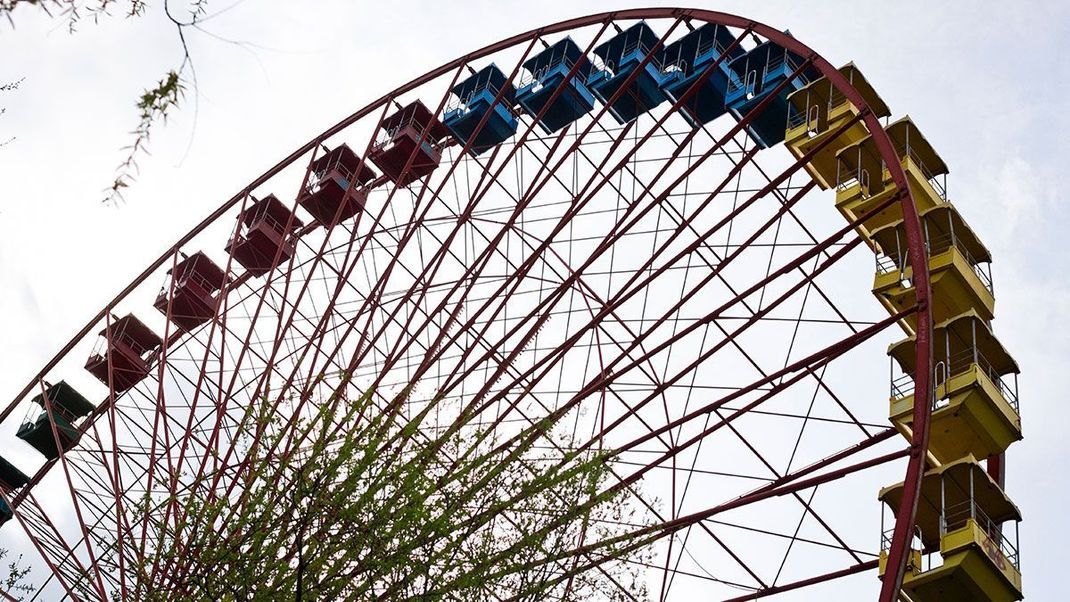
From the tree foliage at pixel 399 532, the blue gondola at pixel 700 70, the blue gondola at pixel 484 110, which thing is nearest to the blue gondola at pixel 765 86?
the blue gondola at pixel 700 70

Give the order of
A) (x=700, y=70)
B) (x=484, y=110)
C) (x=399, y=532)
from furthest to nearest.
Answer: (x=484, y=110) → (x=700, y=70) → (x=399, y=532)

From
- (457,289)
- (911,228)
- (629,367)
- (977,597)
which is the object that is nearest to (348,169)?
(457,289)

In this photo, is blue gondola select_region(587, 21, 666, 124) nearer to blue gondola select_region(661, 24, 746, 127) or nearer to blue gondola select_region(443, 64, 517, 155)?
blue gondola select_region(661, 24, 746, 127)

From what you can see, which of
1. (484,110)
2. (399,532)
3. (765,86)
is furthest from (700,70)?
(399,532)

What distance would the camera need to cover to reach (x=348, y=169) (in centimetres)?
2255

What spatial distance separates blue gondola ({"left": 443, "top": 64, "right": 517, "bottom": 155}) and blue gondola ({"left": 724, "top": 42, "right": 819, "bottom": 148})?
3746mm

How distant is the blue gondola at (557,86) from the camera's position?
68.0 feet

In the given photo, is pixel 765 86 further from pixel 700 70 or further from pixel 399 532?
pixel 399 532

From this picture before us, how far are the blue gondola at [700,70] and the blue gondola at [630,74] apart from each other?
0.22 metres

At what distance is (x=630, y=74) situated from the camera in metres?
20.0

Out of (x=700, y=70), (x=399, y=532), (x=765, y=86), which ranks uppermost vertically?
(x=700, y=70)

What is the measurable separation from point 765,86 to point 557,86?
129 inches

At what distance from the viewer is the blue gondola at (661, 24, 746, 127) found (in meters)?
19.5

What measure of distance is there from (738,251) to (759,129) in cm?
366
